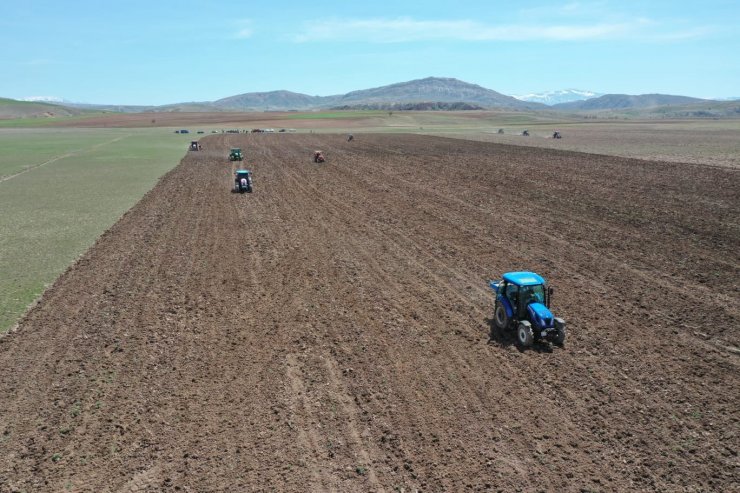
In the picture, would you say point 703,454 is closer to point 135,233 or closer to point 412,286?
point 412,286

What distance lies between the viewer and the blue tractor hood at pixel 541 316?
40.3ft

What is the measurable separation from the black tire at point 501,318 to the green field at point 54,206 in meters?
12.9

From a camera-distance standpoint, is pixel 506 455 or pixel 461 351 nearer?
pixel 506 455

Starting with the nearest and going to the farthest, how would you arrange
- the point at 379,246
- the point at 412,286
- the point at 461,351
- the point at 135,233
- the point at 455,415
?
the point at 455,415, the point at 461,351, the point at 412,286, the point at 379,246, the point at 135,233

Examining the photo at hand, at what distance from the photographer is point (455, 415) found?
32.5 ft

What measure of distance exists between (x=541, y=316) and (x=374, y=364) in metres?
4.18

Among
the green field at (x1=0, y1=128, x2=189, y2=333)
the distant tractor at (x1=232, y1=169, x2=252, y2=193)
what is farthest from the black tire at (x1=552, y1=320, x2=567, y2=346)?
the distant tractor at (x1=232, y1=169, x2=252, y2=193)

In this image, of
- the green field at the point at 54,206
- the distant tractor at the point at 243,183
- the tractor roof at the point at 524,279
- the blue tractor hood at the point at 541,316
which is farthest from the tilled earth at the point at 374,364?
the distant tractor at the point at 243,183

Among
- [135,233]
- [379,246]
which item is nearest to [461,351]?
[379,246]

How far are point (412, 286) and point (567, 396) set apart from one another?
683 centimetres

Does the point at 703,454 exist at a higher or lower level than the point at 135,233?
lower

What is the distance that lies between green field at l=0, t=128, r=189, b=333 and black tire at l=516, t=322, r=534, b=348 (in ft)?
43.7

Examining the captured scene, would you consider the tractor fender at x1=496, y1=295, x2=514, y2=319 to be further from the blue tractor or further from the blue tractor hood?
the blue tractor hood

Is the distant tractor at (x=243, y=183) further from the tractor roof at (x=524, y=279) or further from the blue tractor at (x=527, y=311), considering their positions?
the tractor roof at (x=524, y=279)
